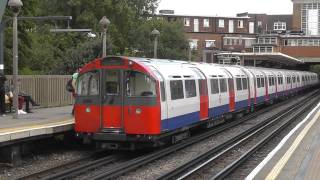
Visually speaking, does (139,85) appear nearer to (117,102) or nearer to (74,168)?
(117,102)

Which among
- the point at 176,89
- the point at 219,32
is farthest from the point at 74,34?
the point at 219,32

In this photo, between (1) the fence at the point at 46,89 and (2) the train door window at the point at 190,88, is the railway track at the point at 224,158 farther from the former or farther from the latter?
(1) the fence at the point at 46,89

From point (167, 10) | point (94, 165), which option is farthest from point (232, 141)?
point (167, 10)

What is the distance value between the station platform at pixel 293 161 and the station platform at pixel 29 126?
5308 mm

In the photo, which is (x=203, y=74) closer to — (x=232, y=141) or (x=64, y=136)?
(x=232, y=141)

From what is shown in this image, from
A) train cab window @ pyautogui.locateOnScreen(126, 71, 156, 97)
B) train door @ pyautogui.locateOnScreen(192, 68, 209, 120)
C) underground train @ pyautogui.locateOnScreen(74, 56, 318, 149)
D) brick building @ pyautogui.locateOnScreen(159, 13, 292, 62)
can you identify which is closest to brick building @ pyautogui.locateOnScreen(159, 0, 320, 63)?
brick building @ pyautogui.locateOnScreen(159, 13, 292, 62)

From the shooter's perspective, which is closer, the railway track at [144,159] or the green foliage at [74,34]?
the railway track at [144,159]

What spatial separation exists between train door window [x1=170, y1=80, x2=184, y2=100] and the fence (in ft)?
26.3

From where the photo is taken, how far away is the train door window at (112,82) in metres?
15.1

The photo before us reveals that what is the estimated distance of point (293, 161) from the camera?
12.8m

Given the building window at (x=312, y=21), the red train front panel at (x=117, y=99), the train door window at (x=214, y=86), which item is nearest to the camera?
the red train front panel at (x=117, y=99)

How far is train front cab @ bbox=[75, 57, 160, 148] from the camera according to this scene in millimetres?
14641

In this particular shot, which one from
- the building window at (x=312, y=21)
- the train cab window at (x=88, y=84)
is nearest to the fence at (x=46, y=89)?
the train cab window at (x=88, y=84)

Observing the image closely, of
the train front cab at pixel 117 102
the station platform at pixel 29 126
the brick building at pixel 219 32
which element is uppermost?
the brick building at pixel 219 32
